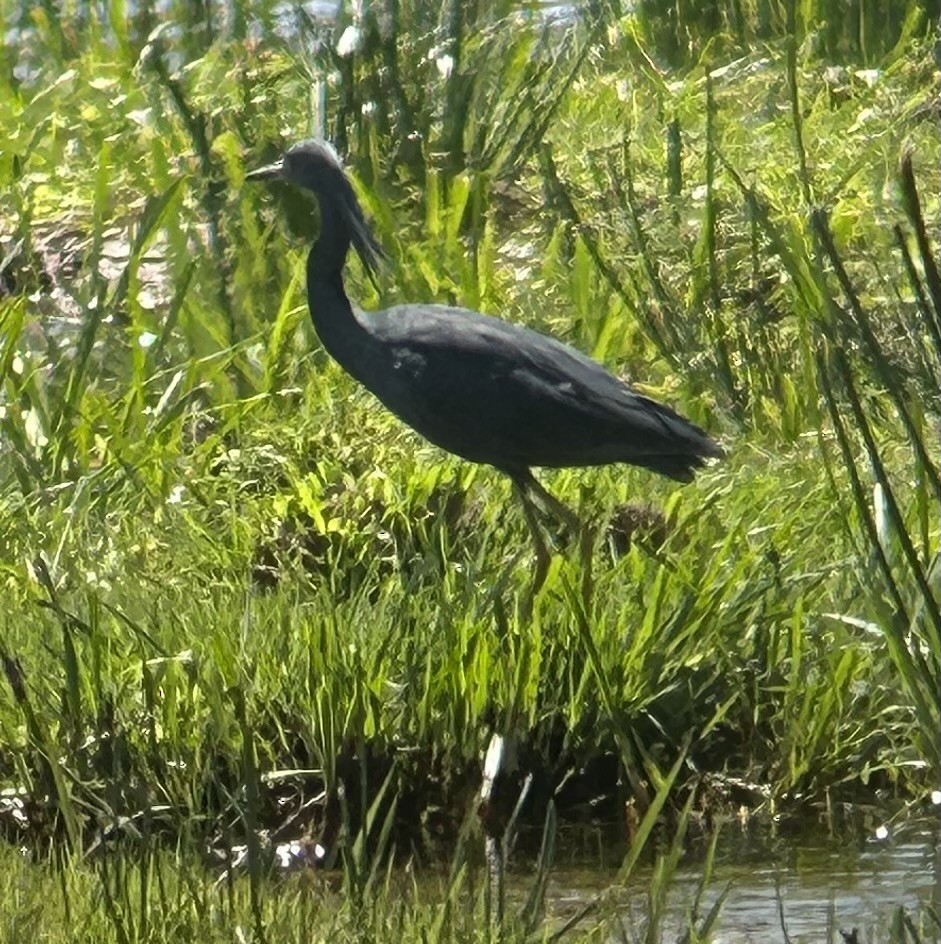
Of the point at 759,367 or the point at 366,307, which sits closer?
the point at 759,367

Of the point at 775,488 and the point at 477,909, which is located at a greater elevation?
the point at 775,488

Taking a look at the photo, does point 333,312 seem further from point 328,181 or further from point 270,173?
point 270,173

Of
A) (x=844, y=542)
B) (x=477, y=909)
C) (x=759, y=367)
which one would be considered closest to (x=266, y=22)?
(x=759, y=367)

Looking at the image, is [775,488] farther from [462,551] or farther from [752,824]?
[752,824]

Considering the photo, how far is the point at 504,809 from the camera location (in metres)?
4.26

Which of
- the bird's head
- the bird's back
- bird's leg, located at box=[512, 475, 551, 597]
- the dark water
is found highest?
the bird's head

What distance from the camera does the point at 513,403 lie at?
17.9 ft

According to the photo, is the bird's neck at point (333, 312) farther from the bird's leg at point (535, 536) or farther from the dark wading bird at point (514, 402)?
the bird's leg at point (535, 536)

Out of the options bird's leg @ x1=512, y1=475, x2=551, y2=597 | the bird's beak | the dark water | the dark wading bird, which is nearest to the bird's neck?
the dark wading bird

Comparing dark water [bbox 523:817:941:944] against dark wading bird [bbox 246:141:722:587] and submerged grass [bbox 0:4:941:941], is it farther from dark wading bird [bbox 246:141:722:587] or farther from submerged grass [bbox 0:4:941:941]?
dark wading bird [bbox 246:141:722:587]

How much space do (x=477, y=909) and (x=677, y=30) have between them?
6456 mm

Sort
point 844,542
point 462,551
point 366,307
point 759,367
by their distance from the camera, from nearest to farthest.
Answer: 1. point 844,542
2. point 462,551
3. point 759,367
4. point 366,307

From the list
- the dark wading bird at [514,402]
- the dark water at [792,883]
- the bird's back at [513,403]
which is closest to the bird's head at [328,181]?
the dark wading bird at [514,402]

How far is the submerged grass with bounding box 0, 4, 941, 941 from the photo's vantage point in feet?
10.6
